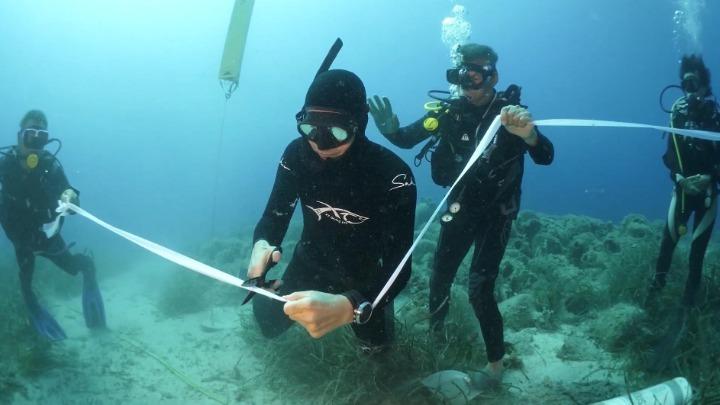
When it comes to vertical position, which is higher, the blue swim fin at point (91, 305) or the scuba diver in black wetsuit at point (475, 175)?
the scuba diver in black wetsuit at point (475, 175)

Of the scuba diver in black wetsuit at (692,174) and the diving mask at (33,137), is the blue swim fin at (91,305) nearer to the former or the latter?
the diving mask at (33,137)

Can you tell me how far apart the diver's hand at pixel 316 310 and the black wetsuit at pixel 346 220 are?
1.89 ft

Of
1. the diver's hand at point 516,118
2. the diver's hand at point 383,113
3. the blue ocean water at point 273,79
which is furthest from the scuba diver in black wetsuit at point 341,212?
the blue ocean water at point 273,79

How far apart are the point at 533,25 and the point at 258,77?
81.6 m

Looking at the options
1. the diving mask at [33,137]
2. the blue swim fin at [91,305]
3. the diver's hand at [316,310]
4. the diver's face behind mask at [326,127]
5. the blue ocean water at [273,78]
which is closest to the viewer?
the diver's hand at [316,310]

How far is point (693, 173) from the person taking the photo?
5.79 metres

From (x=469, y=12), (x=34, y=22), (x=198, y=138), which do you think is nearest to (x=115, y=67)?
(x=34, y=22)

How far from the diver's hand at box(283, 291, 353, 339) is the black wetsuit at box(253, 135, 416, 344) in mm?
575

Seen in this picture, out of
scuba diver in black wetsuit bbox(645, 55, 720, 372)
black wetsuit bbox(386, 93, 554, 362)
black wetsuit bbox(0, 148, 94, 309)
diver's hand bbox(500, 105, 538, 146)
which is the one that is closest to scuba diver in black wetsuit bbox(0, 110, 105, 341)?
black wetsuit bbox(0, 148, 94, 309)

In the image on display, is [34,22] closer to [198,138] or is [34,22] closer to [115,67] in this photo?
[115,67]

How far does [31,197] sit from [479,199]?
717 centimetres

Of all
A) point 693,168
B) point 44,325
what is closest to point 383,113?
point 693,168

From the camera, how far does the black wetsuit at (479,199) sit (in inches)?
160

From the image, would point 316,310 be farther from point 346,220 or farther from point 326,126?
point 346,220
